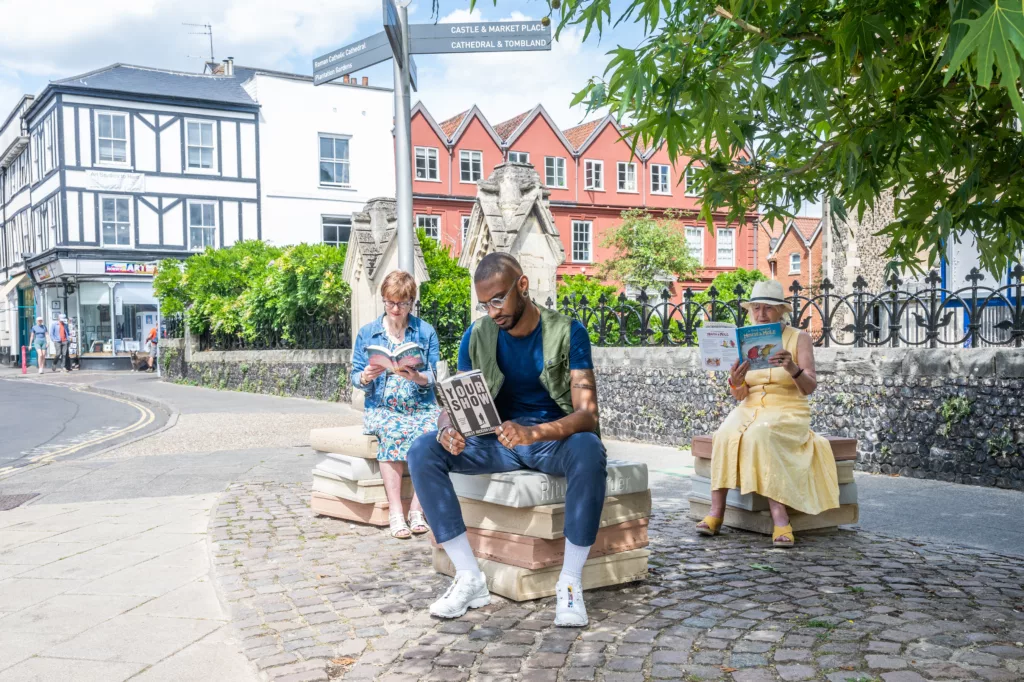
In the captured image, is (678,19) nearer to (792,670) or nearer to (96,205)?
(792,670)

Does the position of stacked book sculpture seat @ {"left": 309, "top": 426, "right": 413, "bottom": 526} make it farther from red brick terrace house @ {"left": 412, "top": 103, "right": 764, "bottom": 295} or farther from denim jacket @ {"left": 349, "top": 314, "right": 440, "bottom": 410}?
red brick terrace house @ {"left": 412, "top": 103, "right": 764, "bottom": 295}

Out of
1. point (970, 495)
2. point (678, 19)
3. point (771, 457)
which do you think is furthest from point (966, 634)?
point (970, 495)

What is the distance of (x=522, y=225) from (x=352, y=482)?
613 centimetres

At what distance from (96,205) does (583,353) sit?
3856 centimetres

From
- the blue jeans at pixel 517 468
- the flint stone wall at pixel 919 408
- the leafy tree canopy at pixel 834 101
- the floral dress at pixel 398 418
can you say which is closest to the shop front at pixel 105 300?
the flint stone wall at pixel 919 408

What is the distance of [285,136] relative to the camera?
3972cm

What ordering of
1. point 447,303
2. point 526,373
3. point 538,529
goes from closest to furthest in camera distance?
1. point 538,529
2. point 526,373
3. point 447,303

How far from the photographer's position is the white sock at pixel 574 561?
402 cm

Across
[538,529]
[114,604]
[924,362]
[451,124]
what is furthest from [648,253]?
[114,604]

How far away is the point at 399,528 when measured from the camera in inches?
230

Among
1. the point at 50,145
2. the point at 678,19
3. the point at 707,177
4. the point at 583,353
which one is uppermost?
the point at 50,145

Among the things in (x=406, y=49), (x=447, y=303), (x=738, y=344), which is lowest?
(x=738, y=344)

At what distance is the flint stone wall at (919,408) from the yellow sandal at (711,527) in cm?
286

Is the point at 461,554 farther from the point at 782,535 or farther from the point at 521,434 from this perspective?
the point at 782,535
